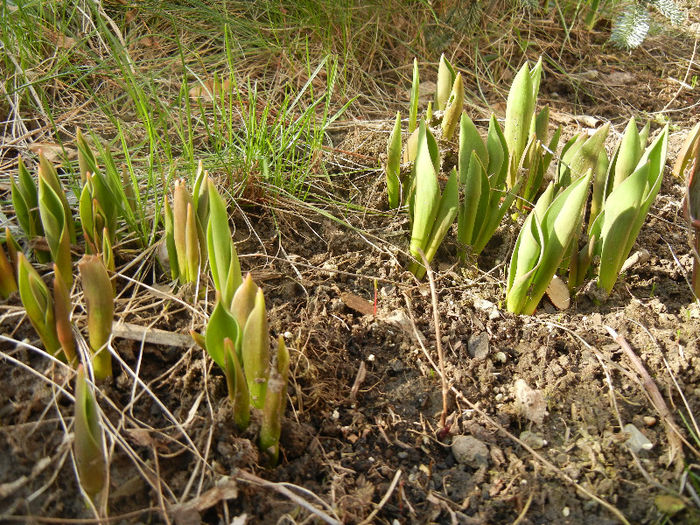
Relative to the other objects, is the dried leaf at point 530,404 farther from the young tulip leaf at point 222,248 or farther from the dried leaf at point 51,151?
the dried leaf at point 51,151

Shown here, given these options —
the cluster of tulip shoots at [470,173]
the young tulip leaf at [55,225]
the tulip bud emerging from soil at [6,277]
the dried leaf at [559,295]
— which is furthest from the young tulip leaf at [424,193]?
the tulip bud emerging from soil at [6,277]

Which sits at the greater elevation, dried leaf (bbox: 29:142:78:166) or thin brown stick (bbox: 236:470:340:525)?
dried leaf (bbox: 29:142:78:166)

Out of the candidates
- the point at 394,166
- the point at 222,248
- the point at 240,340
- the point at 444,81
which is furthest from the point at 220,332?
the point at 444,81

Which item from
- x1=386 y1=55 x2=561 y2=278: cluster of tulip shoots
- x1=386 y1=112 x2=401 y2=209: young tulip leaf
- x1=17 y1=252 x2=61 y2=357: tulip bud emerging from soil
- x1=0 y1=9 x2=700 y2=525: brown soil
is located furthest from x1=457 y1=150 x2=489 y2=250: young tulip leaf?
x1=17 y1=252 x2=61 y2=357: tulip bud emerging from soil

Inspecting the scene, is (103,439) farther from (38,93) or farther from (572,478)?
(38,93)

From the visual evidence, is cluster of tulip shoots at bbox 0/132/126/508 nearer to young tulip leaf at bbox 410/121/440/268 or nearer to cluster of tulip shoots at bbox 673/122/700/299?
→ young tulip leaf at bbox 410/121/440/268

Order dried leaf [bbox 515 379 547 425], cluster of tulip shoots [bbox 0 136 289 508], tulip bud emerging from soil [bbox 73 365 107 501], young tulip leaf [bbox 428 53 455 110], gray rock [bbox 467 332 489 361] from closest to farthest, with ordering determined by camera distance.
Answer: tulip bud emerging from soil [bbox 73 365 107 501], cluster of tulip shoots [bbox 0 136 289 508], dried leaf [bbox 515 379 547 425], gray rock [bbox 467 332 489 361], young tulip leaf [bbox 428 53 455 110]

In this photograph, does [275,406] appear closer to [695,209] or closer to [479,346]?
[479,346]
